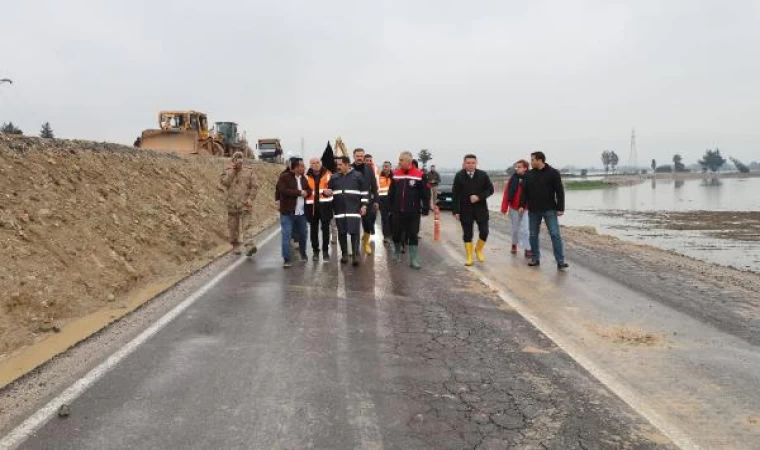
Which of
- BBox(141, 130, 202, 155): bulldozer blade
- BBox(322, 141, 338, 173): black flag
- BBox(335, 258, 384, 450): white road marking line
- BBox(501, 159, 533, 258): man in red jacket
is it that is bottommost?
BBox(335, 258, 384, 450): white road marking line

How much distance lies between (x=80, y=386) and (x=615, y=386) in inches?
167

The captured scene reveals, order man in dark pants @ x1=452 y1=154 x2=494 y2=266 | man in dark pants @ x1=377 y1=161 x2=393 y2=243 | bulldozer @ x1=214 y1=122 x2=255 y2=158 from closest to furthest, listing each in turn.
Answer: man in dark pants @ x1=452 y1=154 x2=494 y2=266 < man in dark pants @ x1=377 y1=161 x2=393 y2=243 < bulldozer @ x1=214 y1=122 x2=255 y2=158

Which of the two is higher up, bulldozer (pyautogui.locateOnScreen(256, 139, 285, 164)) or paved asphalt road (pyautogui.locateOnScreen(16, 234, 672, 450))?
bulldozer (pyautogui.locateOnScreen(256, 139, 285, 164))

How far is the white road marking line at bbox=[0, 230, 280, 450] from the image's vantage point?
3.82m

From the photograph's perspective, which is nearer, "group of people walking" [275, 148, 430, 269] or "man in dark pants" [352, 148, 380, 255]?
"group of people walking" [275, 148, 430, 269]

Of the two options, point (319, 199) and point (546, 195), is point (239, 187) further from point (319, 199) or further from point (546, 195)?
point (546, 195)

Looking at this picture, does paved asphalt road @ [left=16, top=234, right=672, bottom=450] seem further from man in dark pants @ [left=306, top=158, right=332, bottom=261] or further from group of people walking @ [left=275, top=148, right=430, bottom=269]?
man in dark pants @ [left=306, top=158, right=332, bottom=261]

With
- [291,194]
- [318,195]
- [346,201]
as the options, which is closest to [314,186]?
[318,195]

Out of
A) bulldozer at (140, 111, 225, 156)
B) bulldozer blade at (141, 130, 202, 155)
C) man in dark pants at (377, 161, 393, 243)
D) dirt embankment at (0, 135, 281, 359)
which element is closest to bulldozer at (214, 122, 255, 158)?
bulldozer at (140, 111, 225, 156)

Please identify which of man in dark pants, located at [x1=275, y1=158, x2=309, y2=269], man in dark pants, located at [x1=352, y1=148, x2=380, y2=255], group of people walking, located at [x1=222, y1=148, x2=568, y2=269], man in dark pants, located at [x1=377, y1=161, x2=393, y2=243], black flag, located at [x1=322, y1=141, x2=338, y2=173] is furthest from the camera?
man in dark pants, located at [x1=377, y1=161, x2=393, y2=243]

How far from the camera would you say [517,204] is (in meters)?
12.7

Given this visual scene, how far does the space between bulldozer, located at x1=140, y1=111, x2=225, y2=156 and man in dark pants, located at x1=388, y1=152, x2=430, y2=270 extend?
18.8m

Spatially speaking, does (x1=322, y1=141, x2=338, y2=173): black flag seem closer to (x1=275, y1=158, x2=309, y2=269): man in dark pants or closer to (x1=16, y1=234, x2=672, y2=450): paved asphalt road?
(x1=275, y1=158, x2=309, y2=269): man in dark pants

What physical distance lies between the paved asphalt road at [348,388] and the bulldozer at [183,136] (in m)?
22.7
